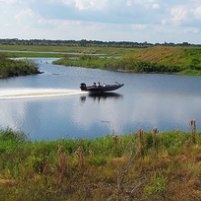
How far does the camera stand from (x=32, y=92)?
43781 millimetres

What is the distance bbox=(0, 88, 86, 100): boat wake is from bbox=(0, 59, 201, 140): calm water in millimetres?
382

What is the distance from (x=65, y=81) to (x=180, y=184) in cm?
4672

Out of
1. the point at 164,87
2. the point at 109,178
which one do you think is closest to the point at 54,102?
the point at 164,87

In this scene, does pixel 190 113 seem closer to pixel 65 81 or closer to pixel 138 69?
pixel 65 81

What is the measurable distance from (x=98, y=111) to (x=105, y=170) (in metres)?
20.6

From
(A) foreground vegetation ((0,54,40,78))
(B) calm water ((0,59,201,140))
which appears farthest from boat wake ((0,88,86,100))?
(A) foreground vegetation ((0,54,40,78))

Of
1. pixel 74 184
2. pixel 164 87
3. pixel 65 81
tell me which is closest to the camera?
pixel 74 184

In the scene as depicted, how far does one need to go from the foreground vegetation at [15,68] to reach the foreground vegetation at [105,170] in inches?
1834

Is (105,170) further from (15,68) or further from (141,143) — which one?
(15,68)

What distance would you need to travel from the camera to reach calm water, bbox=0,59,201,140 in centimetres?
2543

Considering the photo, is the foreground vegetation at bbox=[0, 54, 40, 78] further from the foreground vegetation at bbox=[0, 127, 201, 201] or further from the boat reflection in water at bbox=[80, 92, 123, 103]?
the foreground vegetation at bbox=[0, 127, 201, 201]

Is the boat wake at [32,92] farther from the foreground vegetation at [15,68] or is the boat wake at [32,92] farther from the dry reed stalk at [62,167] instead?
the dry reed stalk at [62,167]

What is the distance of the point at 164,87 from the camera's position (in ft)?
170

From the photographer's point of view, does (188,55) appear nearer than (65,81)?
No
